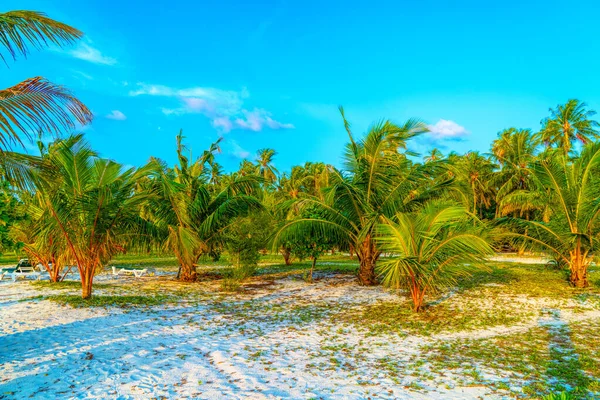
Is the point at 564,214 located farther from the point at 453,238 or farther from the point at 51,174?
the point at 51,174

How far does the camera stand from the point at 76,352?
5.80 meters

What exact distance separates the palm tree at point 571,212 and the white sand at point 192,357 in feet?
13.2

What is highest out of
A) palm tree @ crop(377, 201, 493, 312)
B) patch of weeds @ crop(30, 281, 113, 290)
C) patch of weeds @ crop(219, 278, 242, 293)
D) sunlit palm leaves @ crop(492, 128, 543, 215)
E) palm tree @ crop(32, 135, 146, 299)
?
sunlit palm leaves @ crop(492, 128, 543, 215)

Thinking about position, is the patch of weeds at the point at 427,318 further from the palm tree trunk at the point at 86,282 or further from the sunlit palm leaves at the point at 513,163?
the sunlit palm leaves at the point at 513,163

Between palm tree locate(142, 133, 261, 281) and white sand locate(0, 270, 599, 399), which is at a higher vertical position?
palm tree locate(142, 133, 261, 281)

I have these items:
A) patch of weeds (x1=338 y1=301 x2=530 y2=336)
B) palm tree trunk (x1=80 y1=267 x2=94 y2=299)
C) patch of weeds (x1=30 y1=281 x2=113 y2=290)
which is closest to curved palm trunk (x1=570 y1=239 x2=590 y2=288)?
→ patch of weeds (x1=338 y1=301 x2=530 y2=336)

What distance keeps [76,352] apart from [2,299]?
631 centimetres

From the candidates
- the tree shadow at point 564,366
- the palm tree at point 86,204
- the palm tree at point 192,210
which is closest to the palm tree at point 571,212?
the tree shadow at point 564,366

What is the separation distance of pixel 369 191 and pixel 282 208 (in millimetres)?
3217

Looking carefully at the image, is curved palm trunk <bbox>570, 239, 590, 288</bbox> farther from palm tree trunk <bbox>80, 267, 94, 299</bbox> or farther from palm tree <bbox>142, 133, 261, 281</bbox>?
palm tree trunk <bbox>80, 267, 94, 299</bbox>

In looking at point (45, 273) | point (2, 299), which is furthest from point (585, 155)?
point (45, 273)

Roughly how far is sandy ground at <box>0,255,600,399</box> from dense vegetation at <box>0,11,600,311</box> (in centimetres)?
181

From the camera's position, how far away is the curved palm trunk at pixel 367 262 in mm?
12977

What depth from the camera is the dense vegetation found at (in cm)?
663
